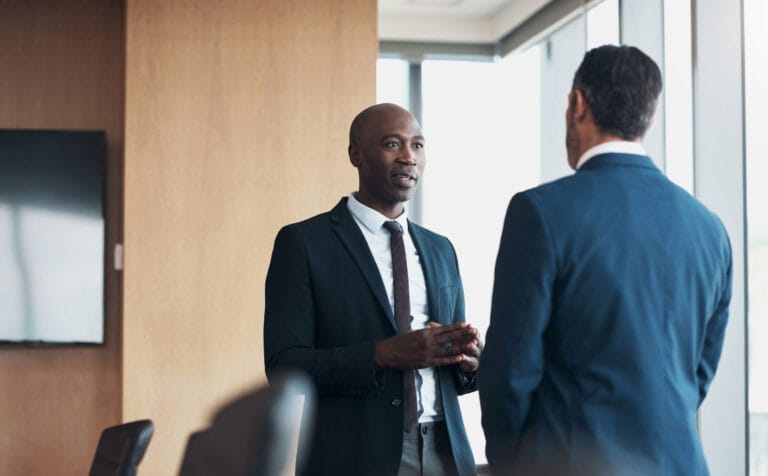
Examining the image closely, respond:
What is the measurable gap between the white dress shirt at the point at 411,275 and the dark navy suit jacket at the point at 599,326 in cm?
47

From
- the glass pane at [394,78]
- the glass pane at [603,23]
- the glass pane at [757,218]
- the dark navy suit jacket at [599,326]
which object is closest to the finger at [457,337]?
the dark navy suit jacket at [599,326]

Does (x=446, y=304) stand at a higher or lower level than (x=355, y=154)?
lower

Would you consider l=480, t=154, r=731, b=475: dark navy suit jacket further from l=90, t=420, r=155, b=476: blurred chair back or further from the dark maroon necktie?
l=90, t=420, r=155, b=476: blurred chair back

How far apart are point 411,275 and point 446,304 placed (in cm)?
12

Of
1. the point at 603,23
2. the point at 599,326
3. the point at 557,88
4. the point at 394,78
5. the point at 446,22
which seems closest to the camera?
the point at 599,326

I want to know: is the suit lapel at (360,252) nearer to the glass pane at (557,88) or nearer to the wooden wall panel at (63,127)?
the wooden wall panel at (63,127)

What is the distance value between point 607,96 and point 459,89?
511 centimetres

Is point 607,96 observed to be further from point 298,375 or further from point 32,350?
point 32,350

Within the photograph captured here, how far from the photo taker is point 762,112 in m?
4.02

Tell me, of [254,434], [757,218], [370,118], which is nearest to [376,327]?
[370,118]

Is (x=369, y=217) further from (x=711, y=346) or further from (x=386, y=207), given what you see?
(x=711, y=346)

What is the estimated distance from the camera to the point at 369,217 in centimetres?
237

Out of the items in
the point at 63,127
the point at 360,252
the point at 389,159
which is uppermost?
the point at 63,127

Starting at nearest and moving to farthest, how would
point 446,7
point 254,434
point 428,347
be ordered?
point 254,434 < point 428,347 < point 446,7
